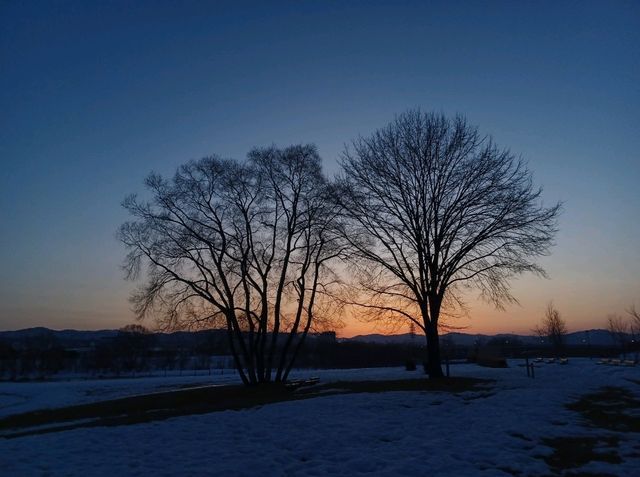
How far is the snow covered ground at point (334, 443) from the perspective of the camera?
8.46m

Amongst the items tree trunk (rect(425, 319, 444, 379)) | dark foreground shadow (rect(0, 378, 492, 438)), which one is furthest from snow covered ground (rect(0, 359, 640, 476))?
tree trunk (rect(425, 319, 444, 379))

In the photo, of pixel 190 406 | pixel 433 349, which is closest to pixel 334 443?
pixel 190 406

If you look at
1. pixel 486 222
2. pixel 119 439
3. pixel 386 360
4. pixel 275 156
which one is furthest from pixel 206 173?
pixel 386 360

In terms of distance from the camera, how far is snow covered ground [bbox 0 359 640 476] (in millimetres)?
8461

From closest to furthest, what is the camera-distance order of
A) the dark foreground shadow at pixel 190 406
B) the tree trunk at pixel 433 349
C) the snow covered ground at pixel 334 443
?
the snow covered ground at pixel 334 443, the dark foreground shadow at pixel 190 406, the tree trunk at pixel 433 349

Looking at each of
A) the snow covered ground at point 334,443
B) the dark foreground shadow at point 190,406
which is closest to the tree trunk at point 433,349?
the dark foreground shadow at point 190,406

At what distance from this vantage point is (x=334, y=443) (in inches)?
404

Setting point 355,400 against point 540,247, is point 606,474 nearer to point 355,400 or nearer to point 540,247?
point 355,400

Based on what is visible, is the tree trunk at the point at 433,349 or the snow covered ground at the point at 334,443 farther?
the tree trunk at the point at 433,349

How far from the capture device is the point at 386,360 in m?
121

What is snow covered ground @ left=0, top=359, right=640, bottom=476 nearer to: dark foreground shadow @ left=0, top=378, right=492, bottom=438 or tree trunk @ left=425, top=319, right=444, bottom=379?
dark foreground shadow @ left=0, top=378, right=492, bottom=438

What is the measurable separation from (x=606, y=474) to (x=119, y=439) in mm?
10129

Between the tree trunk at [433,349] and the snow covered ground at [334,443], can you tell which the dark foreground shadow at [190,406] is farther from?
the snow covered ground at [334,443]

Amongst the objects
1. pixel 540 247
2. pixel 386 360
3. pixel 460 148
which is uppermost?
pixel 460 148
